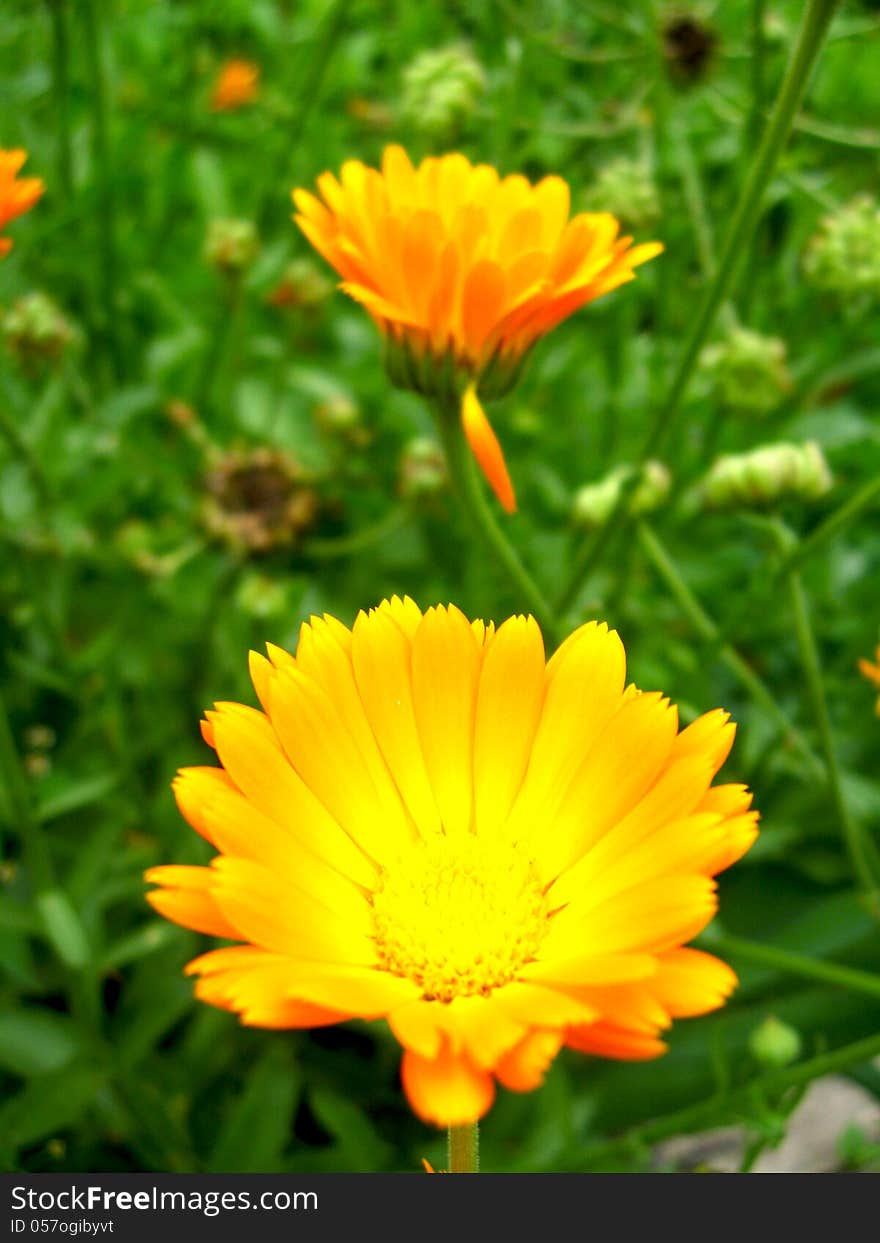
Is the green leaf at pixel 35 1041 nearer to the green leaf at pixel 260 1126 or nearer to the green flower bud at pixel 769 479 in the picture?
the green leaf at pixel 260 1126

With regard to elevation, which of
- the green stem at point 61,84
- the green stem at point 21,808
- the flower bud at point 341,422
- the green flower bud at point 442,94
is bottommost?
the green stem at point 21,808

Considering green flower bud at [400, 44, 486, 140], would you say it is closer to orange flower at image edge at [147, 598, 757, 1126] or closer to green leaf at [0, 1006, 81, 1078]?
orange flower at image edge at [147, 598, 757, 1126]

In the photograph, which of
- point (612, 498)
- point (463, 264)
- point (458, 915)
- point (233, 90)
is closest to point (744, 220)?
point (463, 264)

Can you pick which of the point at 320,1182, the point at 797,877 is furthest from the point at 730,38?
the point at 320,1182

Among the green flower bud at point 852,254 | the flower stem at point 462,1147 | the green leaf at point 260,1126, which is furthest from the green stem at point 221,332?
the flower stem at point 462,1147

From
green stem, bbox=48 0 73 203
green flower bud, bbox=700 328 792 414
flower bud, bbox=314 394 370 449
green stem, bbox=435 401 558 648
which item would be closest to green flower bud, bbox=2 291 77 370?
green stem, bbox=48 0 73 203

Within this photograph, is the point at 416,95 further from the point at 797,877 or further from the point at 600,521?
the point at 797,877
